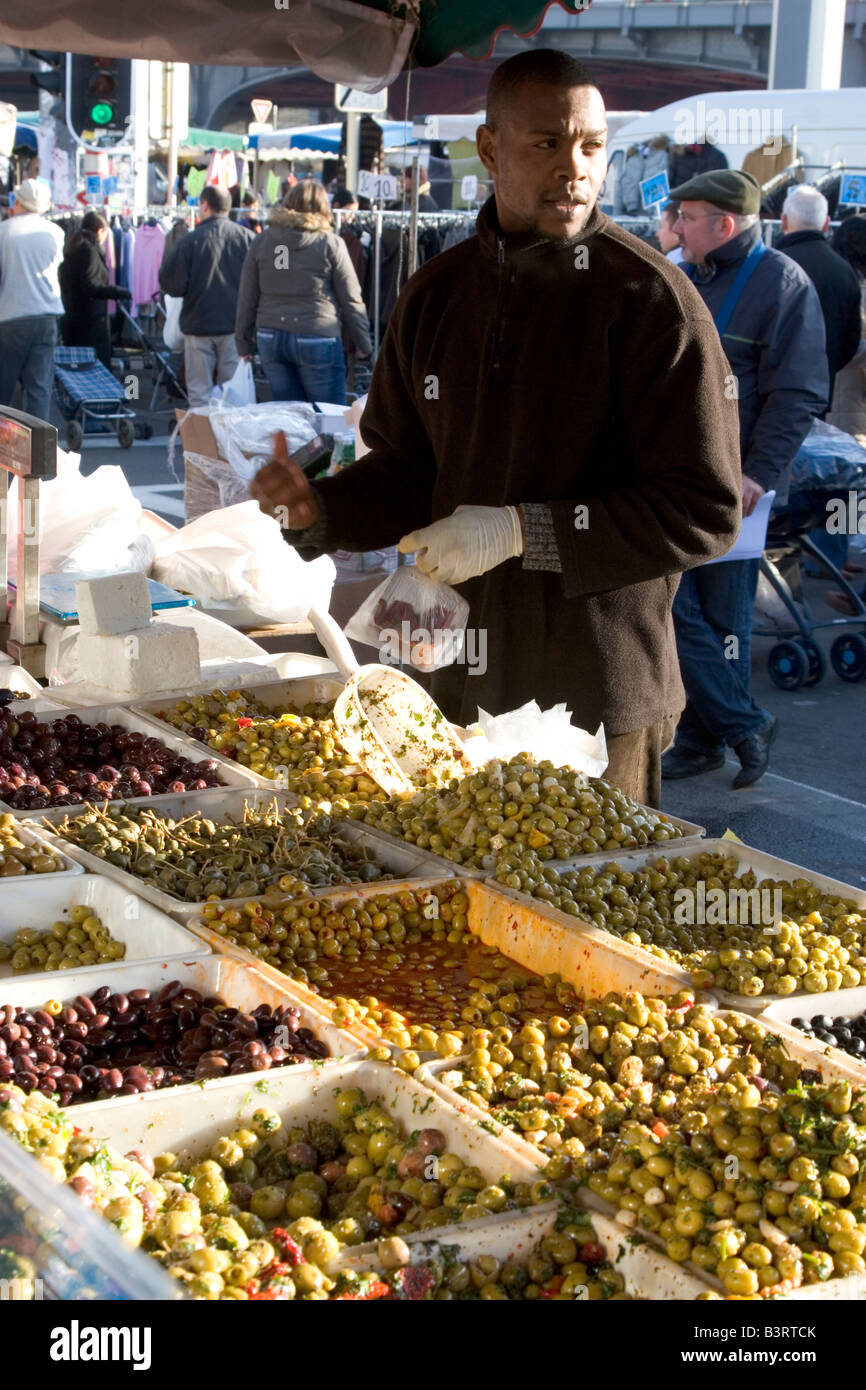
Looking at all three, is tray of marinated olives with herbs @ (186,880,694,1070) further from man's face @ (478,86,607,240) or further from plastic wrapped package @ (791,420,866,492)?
plastic wrapped package @ (791,420,866,492)

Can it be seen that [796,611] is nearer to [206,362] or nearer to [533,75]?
[533,75]

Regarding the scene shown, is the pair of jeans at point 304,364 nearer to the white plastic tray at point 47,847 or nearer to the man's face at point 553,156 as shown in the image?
the man's face at point 553,156

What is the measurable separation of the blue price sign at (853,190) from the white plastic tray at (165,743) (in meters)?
10.0

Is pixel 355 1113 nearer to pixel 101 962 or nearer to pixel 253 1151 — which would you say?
pixel 253 1151

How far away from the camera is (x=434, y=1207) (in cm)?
174

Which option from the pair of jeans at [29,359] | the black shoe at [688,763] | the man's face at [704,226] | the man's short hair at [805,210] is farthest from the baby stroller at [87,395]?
the black shoe at [688,763]

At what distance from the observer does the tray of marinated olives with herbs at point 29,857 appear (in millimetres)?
2623

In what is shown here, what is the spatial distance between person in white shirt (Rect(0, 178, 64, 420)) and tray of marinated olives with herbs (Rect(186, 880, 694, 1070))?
8.30m

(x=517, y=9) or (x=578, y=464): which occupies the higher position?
(x=517, y=9)

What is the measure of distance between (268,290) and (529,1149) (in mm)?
9116

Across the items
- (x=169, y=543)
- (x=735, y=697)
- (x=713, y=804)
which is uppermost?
(x=169, y=543)

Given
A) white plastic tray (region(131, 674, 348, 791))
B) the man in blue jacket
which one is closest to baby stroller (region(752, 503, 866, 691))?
white plastic tray (region(131, 674, 348, 791))

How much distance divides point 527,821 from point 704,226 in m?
3.45

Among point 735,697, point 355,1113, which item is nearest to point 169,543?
point 735,697
